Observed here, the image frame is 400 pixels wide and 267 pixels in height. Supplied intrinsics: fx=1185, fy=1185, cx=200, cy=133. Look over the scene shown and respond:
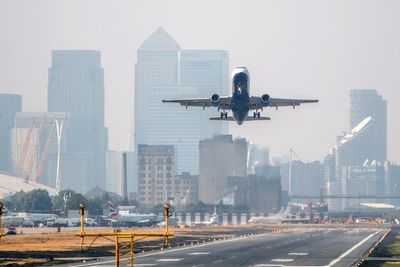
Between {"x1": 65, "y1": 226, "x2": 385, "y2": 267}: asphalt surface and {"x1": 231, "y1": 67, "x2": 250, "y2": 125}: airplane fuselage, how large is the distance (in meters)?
16.8

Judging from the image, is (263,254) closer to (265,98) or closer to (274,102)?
(265,98)

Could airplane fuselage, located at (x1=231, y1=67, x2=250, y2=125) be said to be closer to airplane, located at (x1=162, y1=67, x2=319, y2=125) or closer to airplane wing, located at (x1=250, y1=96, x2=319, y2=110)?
airplane, located at (x1=162, y1=67, x2=319, y2=125)

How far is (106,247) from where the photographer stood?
142625 millimetres

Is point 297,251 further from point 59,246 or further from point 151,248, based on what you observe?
point 59,246

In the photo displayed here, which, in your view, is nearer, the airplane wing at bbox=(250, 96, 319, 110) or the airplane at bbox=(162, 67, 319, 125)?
the airplane at bbox=(162, 67, 319, 125)

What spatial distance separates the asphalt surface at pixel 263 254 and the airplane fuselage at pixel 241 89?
1677 cm

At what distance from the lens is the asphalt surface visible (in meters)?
112

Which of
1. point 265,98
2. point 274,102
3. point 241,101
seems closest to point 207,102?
point 241,101

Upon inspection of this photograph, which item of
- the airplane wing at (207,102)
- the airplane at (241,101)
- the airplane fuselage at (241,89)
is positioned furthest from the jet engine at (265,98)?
the airplane wing at (207,102)

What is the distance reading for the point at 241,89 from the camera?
136 metres

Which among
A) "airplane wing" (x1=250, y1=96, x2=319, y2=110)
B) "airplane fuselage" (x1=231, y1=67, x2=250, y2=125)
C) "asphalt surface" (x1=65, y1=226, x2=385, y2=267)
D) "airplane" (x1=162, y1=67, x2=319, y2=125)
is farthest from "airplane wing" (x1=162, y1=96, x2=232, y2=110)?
"asphalt surface" (x1=65, y1=226, x2=385, y2=267)

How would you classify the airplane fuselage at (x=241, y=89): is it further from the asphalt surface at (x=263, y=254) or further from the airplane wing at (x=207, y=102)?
the asphalt surface at (x=263, y=254)

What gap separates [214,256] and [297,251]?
14709 mm

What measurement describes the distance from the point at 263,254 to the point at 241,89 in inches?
778
